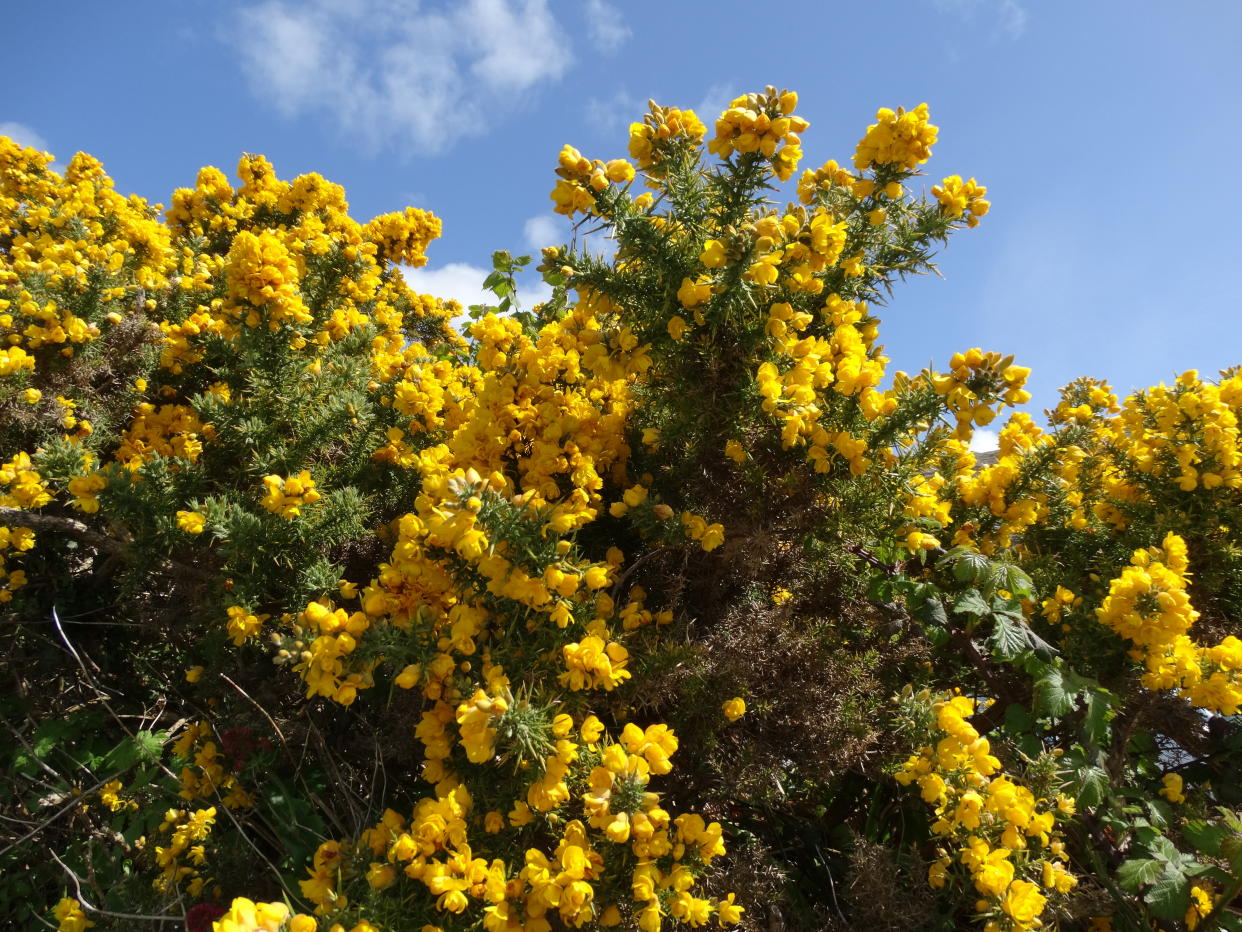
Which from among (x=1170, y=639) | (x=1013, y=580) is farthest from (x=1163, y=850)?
(x=1013, y=580)

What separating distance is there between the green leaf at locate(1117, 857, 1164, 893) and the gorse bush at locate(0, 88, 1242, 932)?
0.05 feet

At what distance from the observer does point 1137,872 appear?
171 cm

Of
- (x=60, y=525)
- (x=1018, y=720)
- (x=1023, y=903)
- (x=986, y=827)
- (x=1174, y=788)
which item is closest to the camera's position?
(x=1023, y=903)

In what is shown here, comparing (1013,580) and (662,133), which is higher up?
(662,133)

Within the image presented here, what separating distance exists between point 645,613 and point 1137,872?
1442 mm

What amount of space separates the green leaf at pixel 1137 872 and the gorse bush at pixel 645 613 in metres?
0.02

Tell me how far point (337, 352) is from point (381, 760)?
1707 millimetres

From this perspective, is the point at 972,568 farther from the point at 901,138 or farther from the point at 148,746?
the point at 148,746

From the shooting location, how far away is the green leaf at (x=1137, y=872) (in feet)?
5.53

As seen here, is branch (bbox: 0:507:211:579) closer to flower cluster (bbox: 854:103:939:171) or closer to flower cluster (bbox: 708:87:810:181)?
flower cluster (bbox: 708:87:810:181)

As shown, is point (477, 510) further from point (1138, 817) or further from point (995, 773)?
point (1138, 817)

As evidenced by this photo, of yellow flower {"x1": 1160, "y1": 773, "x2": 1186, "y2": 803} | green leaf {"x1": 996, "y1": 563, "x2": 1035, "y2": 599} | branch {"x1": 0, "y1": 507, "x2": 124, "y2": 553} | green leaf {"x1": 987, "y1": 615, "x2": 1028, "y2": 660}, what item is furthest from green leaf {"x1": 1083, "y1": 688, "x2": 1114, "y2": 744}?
branch {"x1": 0, "y1": 507, "x2": 124, "y2": 553}

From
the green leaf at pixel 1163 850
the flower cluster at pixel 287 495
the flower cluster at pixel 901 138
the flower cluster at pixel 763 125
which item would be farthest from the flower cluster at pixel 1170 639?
the flower cluster at pixel 287 495

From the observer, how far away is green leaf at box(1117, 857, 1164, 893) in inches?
66.4
